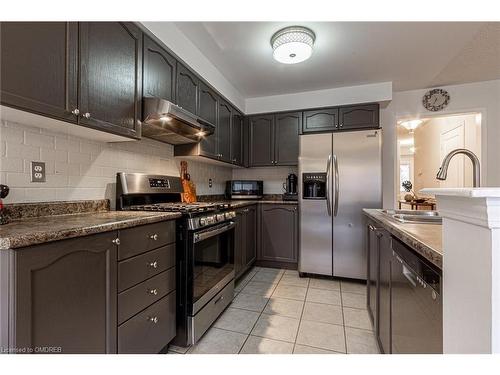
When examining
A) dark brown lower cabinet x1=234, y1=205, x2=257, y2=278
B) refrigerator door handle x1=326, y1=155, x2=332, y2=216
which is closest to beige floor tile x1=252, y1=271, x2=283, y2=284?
dark brown lower cabinet x1=234, y1=205, x2=257, y2=278

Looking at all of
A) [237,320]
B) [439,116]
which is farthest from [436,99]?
[237,320]

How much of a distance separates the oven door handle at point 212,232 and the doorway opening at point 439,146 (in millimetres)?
1802

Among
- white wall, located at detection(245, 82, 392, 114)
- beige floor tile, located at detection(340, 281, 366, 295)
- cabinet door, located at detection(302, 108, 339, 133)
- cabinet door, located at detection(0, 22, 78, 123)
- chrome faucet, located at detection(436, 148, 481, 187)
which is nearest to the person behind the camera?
cabinet door, located at detection(0, 22, 78, 123)

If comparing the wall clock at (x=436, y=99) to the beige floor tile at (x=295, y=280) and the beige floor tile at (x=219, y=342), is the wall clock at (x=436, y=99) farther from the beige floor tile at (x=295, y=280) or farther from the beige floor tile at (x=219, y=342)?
the beige floor tile at (x=219, y=342)

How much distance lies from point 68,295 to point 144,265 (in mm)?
389

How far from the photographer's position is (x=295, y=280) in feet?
9.25

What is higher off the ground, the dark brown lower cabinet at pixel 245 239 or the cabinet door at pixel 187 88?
the cabinet door at pixel 187 88

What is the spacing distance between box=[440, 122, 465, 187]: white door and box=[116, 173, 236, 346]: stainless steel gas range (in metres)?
4.05

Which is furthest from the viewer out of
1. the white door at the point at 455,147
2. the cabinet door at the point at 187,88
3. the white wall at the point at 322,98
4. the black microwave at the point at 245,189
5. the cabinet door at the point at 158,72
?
the white door at the point at 455,147

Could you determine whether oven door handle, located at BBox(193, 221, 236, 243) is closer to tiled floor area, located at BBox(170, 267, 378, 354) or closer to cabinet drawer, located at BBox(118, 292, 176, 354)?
cabinet drawer, located at BBox(118, 292, 176, 354)

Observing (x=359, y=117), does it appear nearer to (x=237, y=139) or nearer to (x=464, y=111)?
(x=464, y=111)

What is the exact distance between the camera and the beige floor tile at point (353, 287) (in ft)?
8.32

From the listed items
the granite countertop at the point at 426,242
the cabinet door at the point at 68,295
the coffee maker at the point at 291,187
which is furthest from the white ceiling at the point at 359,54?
the cabinet door at the point at 68,295

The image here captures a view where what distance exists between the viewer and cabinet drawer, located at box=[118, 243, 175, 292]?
3.77 ft
